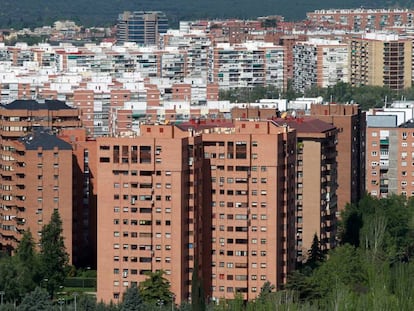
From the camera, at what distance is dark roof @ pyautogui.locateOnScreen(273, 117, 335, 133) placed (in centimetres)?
2762

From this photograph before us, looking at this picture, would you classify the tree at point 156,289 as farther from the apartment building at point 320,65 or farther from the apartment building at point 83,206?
the apartment building at point 320,65

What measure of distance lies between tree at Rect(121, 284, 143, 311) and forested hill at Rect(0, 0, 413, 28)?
62.7 meters

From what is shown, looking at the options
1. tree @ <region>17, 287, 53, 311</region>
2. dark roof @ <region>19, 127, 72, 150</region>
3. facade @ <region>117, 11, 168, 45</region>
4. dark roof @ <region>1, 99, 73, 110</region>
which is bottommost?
tree @ <region>17, 287, 53, 311</region>

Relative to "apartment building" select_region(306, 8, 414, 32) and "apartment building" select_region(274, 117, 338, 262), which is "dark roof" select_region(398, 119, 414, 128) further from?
"apartment building" select_region(306, 8, 414, 32)

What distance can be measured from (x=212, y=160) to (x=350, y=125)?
556 centimetres

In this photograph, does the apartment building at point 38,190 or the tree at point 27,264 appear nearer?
the tree at point 27,264

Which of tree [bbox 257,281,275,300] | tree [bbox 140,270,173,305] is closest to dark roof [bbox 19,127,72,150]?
tree [bbox 140,270,173,305]

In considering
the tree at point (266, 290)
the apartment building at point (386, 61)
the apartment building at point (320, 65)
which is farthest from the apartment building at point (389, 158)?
the apartment building at point (320, 65)

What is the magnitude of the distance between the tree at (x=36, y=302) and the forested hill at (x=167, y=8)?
62676 millimetres

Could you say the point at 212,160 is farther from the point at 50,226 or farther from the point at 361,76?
the point at 361,76

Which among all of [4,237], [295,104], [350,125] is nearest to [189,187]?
[4,237]

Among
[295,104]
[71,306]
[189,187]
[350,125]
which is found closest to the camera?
[71,306]

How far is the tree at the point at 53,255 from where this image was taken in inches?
987

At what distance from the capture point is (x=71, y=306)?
75.4 ft
